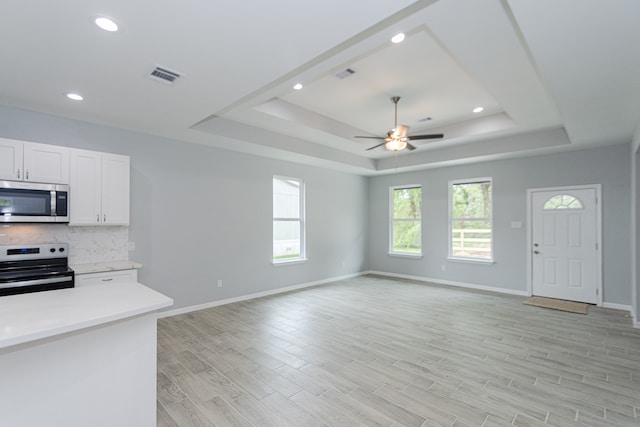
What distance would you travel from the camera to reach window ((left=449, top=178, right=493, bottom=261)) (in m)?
6.36

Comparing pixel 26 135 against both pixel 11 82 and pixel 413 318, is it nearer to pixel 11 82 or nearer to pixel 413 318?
pixel 11 82

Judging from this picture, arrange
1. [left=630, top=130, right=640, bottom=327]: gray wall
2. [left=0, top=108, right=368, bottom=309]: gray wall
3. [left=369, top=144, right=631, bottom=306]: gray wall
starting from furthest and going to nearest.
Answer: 1. [left=369, top=144, right=631, bottom=306]: gray wall
2. [left=630, top=130, right=640, bottom=327]: gray wall
3. [left=0, top=108, right=368, bottom=309]: gray wall

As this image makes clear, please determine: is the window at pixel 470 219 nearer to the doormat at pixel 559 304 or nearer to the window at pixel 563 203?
the window at pixel 563 203

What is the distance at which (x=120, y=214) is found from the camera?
3893mm

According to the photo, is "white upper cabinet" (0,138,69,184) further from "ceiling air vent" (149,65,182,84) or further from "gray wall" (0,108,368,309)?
"ceiling air vent" (149,65,182,84)

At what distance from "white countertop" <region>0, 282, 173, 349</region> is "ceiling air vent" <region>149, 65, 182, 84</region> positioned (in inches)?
72.2

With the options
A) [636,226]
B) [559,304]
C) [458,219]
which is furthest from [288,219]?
[636,226]

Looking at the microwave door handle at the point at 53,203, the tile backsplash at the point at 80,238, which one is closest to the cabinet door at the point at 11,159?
the microwave door handle at the point at 53,203

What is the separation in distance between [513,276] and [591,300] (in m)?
1.17

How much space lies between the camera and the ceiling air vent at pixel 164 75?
263 cm

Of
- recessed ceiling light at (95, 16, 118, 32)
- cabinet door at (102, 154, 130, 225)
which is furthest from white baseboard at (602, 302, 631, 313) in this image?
cabinet door at (102, 154, 130, 225)

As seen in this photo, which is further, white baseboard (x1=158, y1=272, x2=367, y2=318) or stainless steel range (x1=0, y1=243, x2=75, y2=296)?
white baseboard (x1=158, y1=272, x2=367, y2=318)

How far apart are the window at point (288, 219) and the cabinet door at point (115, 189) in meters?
2.71

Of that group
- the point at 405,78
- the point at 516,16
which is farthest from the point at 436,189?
the point at 516,16
